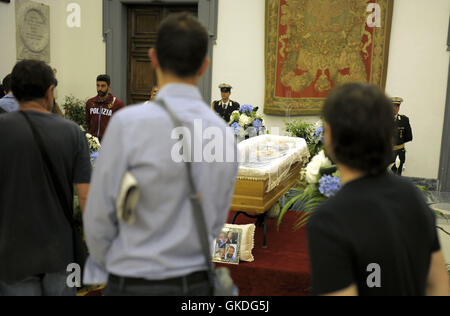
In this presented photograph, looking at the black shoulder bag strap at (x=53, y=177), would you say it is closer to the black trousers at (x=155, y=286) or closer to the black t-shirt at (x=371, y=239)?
the black trousers at (x=155, y=286)

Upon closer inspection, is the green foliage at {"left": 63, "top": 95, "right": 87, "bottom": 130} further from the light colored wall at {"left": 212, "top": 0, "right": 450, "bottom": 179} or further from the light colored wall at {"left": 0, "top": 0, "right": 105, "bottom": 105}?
the light colored wall at {"left": 212, "top": 0, "right": 450, "bottom": 179}

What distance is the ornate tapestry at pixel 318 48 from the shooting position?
842 cm

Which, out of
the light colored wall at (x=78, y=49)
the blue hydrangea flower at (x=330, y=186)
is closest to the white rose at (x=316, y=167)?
the blue hydrangea flower at (x=330, y=186)

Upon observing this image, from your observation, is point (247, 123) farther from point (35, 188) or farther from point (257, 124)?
point (35, 188)

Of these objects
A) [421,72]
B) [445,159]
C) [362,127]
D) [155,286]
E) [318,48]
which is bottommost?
[445,159]

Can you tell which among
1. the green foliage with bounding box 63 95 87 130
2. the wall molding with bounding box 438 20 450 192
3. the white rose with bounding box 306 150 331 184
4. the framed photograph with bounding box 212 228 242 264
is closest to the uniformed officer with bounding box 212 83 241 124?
Result: the green foliage with bounding box 63 95 87 130

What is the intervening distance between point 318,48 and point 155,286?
813cm

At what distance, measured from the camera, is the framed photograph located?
378 cm

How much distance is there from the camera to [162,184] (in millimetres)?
1259

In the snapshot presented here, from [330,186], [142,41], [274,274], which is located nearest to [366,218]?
[330,186]

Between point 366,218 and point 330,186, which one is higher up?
point 366,218

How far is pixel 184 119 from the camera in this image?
4.28 feet

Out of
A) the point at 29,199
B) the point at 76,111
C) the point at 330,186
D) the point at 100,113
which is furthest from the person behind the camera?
the point at 76,111
